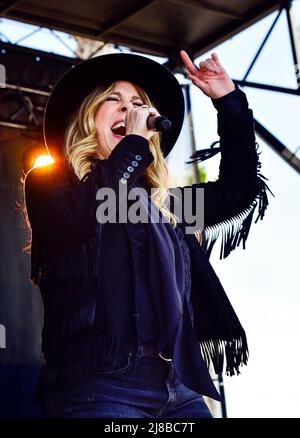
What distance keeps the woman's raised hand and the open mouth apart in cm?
31

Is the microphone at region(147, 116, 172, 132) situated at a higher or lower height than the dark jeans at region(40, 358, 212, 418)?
higher

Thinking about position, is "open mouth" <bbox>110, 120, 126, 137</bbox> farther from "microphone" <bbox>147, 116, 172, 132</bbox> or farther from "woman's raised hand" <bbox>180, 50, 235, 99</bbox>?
"woman's raised hand" <bbox>180, 50, 235, 99</bbox>

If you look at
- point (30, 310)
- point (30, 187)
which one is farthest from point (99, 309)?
point (30, 310)

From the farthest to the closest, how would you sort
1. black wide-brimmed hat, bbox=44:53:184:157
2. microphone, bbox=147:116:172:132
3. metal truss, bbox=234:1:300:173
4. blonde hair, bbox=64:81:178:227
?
metal truss, bbox=234:1:300:173, black wide-brimmed hat, bbox=44:53:184:157, blonde hair, bbox=64:81:178:227, microphone, bbox=147:116:172:132

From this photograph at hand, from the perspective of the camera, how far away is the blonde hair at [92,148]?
7.85ft

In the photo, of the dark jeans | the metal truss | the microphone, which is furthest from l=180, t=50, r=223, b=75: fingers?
the metal truss

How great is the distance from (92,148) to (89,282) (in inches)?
18.1

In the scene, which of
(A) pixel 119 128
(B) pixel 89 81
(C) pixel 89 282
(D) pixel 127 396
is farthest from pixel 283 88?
(D) pixel 127 396

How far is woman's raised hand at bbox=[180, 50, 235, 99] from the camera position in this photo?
263cm

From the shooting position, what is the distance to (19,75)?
6.01 m

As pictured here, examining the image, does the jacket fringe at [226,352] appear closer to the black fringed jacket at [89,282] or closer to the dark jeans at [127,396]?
the black fringed jacket at [89,282]

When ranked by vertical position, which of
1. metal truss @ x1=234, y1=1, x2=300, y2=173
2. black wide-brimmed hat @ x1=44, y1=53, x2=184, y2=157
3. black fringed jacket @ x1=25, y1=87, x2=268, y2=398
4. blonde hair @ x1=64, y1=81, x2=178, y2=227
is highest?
metal truss @ x1=234, y1=1, x2=300, y2=173

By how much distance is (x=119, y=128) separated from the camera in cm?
246

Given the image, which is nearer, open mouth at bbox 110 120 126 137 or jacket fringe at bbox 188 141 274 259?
open mouth at bbox 110 120 126 137
